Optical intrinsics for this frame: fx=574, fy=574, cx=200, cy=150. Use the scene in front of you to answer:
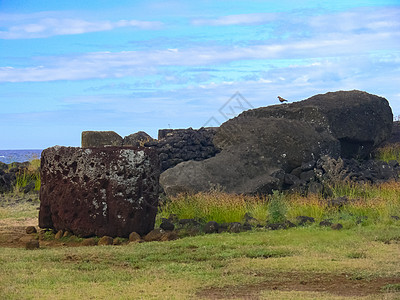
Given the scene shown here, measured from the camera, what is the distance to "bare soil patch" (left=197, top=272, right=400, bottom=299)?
7.39 meters

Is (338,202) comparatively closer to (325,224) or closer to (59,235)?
(325,224)

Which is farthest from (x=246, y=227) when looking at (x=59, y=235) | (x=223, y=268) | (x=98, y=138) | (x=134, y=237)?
(x=98, y=138)

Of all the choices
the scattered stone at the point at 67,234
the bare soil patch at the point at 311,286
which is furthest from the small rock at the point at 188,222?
the bare soil patch at the point at 311,286

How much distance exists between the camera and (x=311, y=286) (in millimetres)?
7852

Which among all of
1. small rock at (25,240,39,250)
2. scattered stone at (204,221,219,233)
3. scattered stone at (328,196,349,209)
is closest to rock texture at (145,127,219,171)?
scattered stone at (328,196,349,209)

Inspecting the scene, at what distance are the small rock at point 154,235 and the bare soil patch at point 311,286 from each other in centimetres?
406

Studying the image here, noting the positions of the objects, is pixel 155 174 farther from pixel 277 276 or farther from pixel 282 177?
pixel 282 177

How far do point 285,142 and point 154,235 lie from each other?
866cm

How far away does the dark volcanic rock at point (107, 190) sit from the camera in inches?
479

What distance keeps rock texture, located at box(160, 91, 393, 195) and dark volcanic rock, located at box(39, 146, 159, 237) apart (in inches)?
171

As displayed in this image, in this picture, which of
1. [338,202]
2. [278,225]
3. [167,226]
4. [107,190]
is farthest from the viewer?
[338,202]

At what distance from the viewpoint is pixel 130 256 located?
32.8 ft

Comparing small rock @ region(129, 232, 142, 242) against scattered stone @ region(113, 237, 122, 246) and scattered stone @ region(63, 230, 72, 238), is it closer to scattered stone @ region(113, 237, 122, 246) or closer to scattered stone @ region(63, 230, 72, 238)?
scattered stone @ region(113, 237, 122, 246)

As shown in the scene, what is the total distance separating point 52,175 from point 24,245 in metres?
1.72
